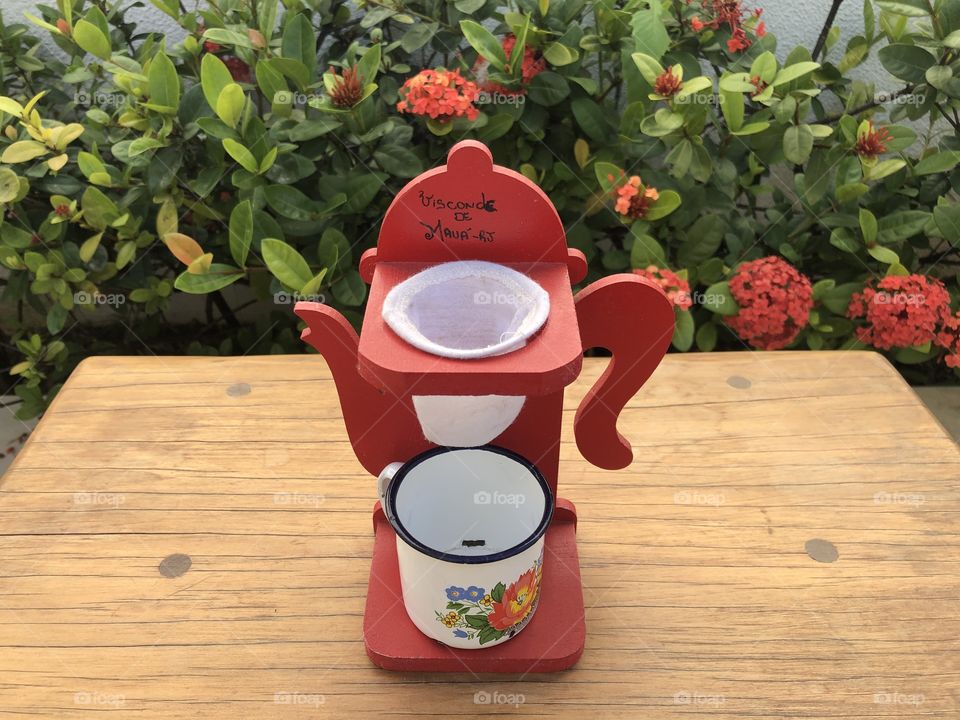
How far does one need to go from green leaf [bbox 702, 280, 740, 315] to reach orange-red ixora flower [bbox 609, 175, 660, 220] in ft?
0.69

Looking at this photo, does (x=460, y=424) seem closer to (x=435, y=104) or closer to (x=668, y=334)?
(x=668, y=334)

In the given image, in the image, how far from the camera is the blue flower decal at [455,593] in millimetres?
842

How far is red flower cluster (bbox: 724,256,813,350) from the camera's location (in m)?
1.53

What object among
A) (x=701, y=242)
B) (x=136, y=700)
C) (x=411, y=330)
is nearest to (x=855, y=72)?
(x=701, y=242)

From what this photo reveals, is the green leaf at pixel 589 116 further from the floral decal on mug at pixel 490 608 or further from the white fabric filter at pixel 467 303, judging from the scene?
the floral decal on mug at pixel 490 608

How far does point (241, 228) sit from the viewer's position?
1.40 meters

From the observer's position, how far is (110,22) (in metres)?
1.69

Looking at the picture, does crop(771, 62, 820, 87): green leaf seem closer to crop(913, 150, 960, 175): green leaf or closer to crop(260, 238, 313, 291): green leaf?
crop(913, 150, 960, 175): green leaf

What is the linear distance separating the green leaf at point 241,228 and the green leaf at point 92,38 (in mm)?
395

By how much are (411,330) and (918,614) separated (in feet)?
2.21
